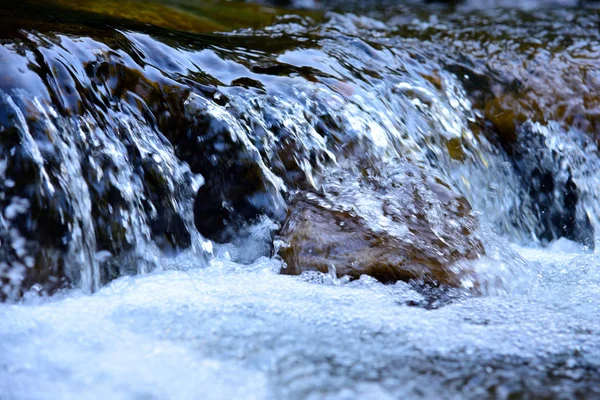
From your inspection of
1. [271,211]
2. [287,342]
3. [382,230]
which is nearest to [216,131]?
[271,211]

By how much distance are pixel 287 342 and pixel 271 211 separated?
984 millimetres

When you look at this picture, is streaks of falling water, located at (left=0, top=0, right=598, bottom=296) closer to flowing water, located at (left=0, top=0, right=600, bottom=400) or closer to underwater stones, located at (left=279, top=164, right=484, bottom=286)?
flowing water, located at (left=0, top=0, right=600, bottom=400)

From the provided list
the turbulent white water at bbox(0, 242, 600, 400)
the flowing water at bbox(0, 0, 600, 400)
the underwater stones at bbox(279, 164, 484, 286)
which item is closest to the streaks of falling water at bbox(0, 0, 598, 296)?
the flowing water at bbox(0, 0, 600, 400)

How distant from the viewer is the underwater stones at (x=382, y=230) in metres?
2.54

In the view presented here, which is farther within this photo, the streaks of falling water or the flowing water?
the streaks of falling water

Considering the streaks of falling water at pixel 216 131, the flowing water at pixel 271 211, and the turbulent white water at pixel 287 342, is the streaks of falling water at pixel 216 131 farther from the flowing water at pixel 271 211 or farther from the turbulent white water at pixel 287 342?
the turbulent white water at pixel 287 342

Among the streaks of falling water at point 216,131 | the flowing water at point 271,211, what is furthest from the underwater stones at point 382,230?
the streaks of falling water at point 216,131

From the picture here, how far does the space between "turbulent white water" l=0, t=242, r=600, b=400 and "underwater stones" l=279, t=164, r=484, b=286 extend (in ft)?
0.33

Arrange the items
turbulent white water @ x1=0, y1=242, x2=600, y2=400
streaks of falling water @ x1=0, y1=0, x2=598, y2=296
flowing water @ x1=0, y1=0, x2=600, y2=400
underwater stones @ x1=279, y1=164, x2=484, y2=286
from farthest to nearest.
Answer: underwater stones @ x1=279, y1=164, x2=484, y2=286 → streaks of falling water @ x1=0, y1=0, x2=598, y2=296 → flowing water @ x1=0, y1=0, x2=600, y2=400 → turbulent white water @ x1=0, y1=242, x2=600, y2=400

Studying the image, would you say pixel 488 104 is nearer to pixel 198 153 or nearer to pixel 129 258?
pixel 198 153

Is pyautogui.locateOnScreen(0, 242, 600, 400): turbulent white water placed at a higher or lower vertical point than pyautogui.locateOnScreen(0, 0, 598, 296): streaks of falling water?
lower

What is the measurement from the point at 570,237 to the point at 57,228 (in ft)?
9.55

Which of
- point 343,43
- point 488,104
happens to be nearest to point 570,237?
point 488,104

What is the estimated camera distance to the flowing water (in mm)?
1797
